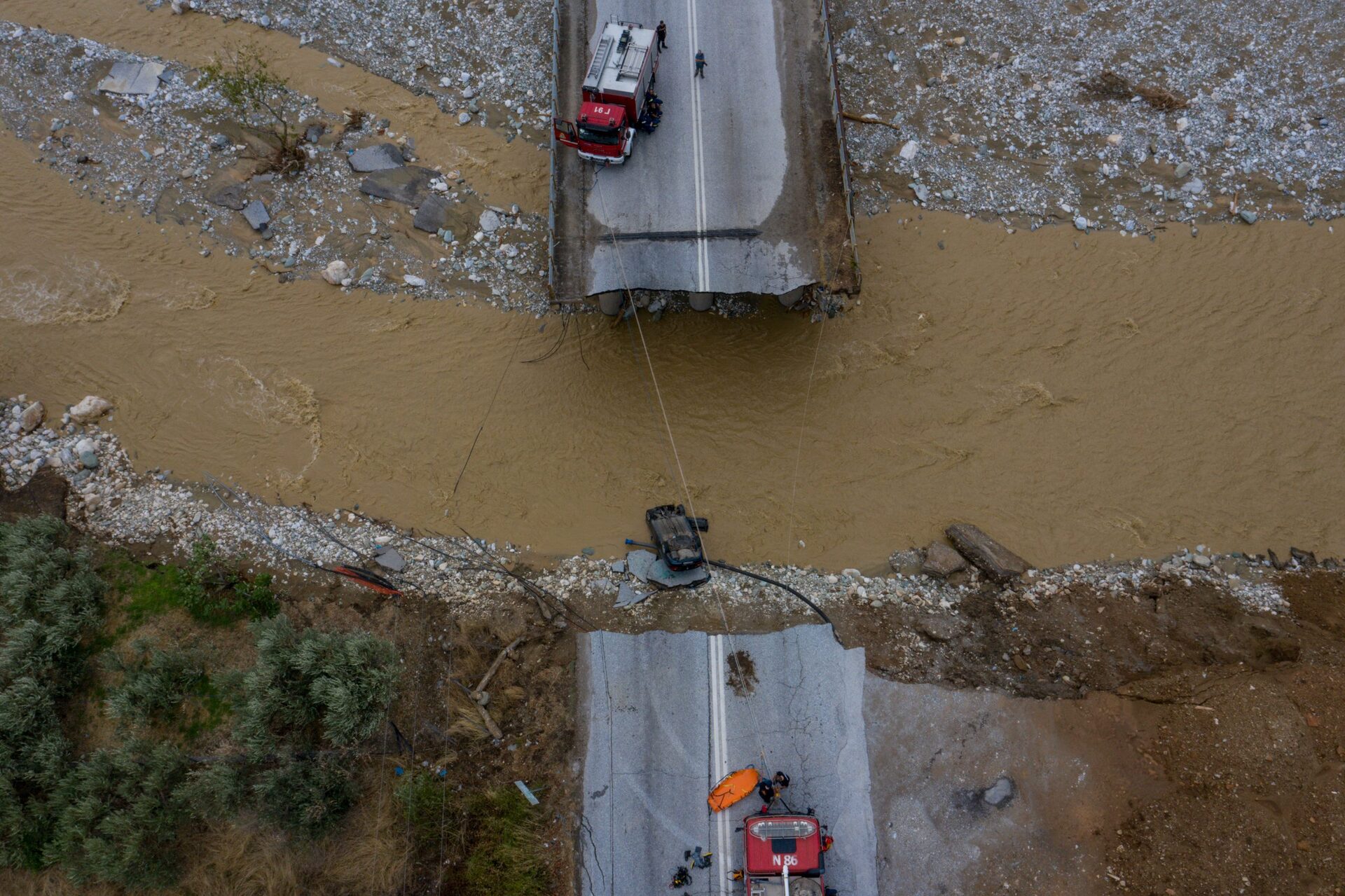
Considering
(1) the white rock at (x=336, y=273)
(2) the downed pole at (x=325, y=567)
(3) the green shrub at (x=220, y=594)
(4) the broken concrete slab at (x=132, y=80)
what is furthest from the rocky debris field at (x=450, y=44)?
(3) the green shrub at (x=220, y=594)

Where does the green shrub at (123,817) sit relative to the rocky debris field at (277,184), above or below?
below

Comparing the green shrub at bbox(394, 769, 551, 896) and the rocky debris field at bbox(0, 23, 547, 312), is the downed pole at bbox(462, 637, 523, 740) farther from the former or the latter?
the rocky debris field at bbox(0, 23, 547, 312)

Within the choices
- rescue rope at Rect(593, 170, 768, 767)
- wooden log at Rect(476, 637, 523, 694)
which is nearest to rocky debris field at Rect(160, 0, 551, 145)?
rescue rope at Rect(593, 170, 768, 767)

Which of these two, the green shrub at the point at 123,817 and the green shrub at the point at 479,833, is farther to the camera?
the green shrub at the point at 479,833

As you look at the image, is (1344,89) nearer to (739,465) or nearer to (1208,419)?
(1208,419)

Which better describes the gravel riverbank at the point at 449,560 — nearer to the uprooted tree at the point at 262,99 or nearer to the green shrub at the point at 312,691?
the green shrub at the point at 312,691

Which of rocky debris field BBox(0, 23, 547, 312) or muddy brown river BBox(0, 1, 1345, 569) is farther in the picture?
rocky debris field BBox(0, 23, 547, 312)
